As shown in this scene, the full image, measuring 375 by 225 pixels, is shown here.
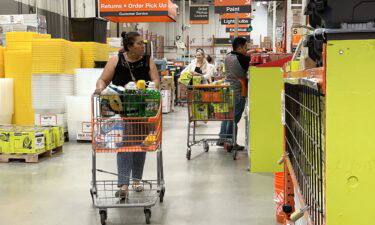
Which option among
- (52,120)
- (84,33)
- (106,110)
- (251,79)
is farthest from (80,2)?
(106,110)

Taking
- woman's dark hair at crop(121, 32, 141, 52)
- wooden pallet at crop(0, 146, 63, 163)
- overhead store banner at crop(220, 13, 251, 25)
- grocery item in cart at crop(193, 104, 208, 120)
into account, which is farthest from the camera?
overhead store banner at crop(220, 13, 251, 25)

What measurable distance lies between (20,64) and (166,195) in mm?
5047

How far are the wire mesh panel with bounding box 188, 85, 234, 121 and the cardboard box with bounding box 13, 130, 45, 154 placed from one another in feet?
7.28

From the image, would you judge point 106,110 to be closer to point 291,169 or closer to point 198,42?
point 291,169

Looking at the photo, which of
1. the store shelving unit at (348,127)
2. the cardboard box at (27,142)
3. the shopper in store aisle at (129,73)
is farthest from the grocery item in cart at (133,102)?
the cardboard box at (27,142)

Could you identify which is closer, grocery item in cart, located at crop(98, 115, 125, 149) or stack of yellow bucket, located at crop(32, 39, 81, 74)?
grocery item in cart, located at crop(98, 115, 125, 149)

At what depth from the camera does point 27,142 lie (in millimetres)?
6668

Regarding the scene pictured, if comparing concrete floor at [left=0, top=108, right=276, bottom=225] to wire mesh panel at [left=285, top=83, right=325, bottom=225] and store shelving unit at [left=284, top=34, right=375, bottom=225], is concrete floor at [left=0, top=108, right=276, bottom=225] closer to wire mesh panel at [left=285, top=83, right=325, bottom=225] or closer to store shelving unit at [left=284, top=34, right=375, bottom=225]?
wire mesh panel at [left=285, top=83, right=325, bottom=225]

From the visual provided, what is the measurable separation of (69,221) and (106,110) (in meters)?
1.01

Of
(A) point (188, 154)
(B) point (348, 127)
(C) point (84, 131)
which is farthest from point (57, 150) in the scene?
(B) point (348, 127)

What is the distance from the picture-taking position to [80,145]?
8141 millimetres

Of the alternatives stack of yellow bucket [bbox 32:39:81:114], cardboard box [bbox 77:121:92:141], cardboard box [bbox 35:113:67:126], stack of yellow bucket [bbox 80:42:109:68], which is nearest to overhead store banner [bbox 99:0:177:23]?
stack of yellow bucket [bbox 80:42:109:68]

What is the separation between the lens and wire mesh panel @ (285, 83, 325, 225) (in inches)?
64.0

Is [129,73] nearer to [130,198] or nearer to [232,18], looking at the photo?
[130,198]
